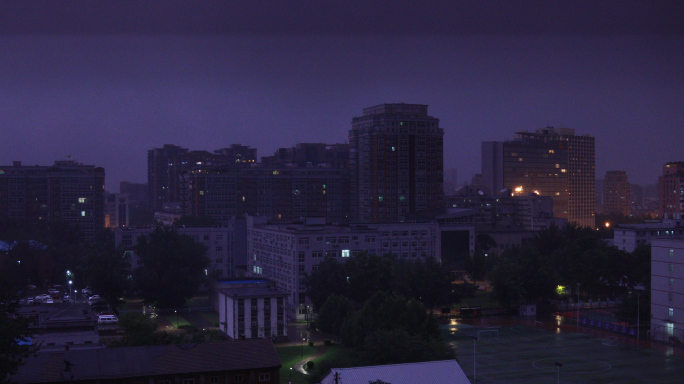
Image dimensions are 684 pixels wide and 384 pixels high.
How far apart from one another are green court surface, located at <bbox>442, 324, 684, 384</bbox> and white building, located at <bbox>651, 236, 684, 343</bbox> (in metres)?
1.90

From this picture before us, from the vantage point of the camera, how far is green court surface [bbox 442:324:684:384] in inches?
1028

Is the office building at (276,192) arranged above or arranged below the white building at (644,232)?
above

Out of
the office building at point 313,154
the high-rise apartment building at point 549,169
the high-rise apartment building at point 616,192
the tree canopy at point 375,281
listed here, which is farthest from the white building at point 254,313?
the high-rise apartment building at point 616,192

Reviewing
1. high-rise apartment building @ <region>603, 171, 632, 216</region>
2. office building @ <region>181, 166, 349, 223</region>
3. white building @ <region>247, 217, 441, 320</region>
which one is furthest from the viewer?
high-rise apartment building @ <region>603, 171, 632, 216</region>

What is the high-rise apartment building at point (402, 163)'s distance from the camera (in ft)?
219

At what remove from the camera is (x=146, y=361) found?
69.1 ft

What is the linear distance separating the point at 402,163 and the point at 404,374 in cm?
4843

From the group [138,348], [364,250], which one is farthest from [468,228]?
[138,348]

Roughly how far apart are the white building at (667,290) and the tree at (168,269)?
24.2 meters

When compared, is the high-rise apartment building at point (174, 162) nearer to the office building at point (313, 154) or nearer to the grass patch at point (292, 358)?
the office building at point (313, 154)

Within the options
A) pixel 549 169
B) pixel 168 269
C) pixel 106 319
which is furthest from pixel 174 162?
pixel 106 319

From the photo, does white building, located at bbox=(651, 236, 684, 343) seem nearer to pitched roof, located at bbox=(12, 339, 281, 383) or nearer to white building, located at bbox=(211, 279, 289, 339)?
white building, located at bbox=(211, 279, 289, 339)

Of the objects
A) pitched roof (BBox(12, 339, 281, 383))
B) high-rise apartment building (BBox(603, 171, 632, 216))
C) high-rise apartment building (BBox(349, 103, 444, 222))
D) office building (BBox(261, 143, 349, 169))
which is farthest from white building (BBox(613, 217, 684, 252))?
high-rise apartment building (BBox(603, 171, 632, 216))

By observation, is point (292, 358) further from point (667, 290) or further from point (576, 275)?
point (576, 275)
